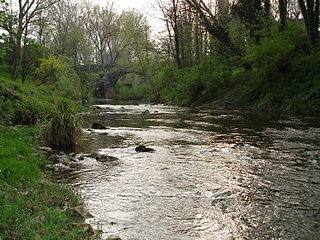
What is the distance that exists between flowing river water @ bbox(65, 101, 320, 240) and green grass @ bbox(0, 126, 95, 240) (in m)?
0.47

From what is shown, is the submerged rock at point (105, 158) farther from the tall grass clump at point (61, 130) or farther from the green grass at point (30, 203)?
the green grass at point (30, 203)

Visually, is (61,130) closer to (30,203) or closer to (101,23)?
(30,203)

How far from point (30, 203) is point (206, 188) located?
11.1 feet

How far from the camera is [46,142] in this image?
35.3 feet

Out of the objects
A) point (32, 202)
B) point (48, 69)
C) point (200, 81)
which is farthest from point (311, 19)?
point (48, 69)

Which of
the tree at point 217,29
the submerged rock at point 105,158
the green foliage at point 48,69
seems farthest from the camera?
the green foliage at point 48,69

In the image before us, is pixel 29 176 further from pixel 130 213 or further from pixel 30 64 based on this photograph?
pixel 30 64

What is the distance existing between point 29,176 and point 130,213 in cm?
256

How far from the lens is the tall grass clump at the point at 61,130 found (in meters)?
10.7

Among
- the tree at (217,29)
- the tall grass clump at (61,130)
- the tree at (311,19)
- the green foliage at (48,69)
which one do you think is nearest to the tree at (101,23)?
the green foliage at (48,69)

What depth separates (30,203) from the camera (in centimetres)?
511

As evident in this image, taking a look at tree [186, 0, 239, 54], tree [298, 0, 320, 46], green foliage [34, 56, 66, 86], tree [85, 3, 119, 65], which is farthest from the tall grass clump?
tree [85, 3, 119, 65]

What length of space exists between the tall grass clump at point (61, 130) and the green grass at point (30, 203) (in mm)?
2694

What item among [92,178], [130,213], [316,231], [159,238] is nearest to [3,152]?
[92,178]
